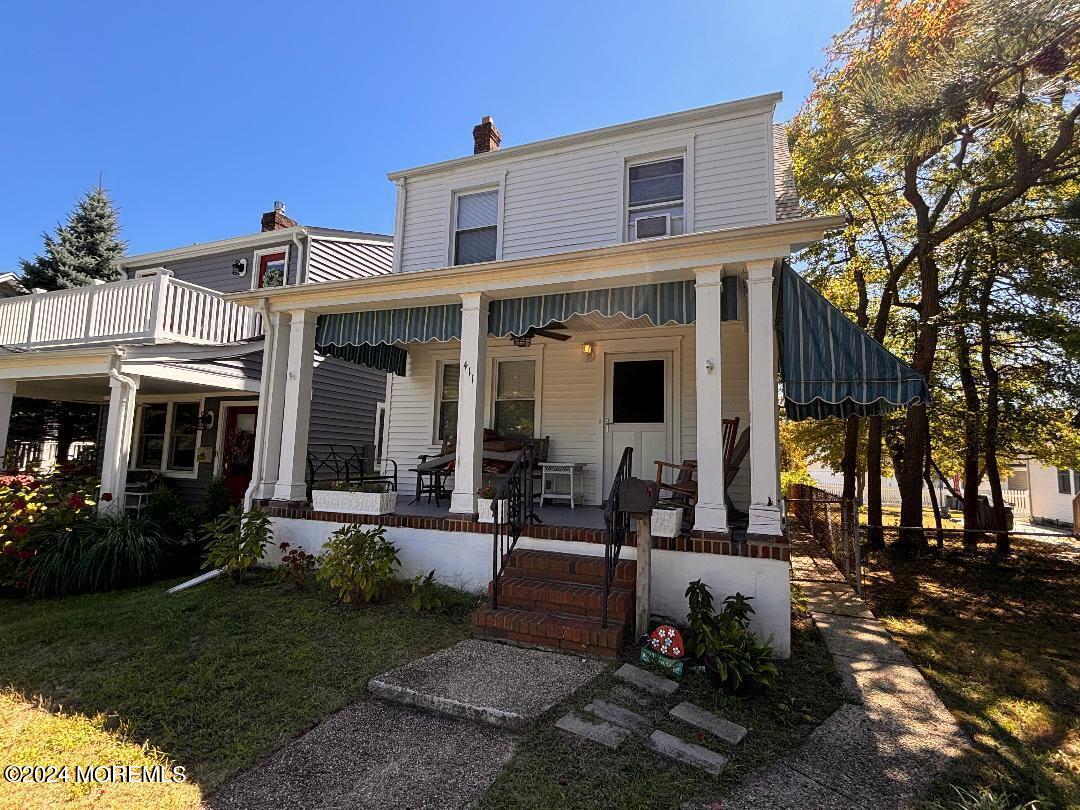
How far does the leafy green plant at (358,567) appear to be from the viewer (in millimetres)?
5223

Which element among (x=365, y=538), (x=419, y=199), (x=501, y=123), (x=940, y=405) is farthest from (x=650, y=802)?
(x=940, y=405)

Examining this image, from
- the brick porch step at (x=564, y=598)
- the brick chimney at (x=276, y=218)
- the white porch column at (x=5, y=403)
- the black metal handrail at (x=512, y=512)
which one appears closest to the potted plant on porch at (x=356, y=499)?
the black metal handrail at (x=512, y=512)

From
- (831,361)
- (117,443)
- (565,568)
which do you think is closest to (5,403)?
(117,443)

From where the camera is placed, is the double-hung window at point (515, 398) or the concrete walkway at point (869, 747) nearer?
the concrete walkway at point (869, 747)

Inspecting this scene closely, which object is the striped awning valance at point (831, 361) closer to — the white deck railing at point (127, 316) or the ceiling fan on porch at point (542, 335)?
the ceiling fan on porch at point (542, 335)

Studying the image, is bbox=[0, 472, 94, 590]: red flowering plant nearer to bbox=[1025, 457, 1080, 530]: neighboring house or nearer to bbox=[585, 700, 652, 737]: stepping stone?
bbox=[585, 700, 652, 737]: stepping stone

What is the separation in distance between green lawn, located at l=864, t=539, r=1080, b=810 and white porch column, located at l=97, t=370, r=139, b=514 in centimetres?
987

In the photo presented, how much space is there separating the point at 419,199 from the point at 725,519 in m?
6.96

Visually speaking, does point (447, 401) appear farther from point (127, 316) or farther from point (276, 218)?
point (276, 218)

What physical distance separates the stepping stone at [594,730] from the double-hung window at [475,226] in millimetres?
6559

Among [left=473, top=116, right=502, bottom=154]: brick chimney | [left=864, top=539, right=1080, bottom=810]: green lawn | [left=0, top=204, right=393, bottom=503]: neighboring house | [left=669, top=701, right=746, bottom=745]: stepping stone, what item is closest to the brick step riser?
[left=669, top=701, right=746, bottom=745]: stepping stone

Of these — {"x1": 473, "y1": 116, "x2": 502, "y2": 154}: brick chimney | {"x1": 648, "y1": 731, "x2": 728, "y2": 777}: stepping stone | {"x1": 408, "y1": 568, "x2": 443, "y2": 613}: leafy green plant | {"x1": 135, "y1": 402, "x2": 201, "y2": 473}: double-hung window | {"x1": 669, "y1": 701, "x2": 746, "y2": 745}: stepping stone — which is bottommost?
{"x1": 648, "y1": 731, "x2": 728, "y2": 777}: stepping stone

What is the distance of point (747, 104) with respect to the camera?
6.73 meters

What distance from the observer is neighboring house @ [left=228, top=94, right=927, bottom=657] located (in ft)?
→ 15.2
